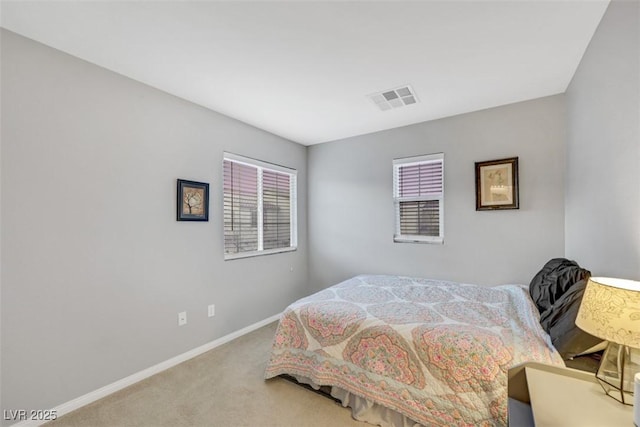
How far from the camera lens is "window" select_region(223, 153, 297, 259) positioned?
312 centimetres

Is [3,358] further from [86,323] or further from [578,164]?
[578,164]

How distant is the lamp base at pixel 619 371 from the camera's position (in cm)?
99

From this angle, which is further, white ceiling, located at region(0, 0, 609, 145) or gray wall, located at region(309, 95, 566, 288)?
gray wall, located at region(309, 95, 566, 288)

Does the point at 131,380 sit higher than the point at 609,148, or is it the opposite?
the point at 609,148

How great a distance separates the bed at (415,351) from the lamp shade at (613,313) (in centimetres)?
56

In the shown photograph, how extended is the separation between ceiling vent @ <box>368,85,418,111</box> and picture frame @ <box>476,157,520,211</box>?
105 cm

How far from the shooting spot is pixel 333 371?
6.37 feet

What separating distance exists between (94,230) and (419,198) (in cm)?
320

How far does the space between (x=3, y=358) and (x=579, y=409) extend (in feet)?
9.47

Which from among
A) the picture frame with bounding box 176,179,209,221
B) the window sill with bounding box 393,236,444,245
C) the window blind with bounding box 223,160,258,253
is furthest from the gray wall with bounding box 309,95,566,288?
the picture frame with bounding box 176,179,209,221

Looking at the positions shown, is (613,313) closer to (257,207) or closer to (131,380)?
(131,380)

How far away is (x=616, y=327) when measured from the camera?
3.02ft

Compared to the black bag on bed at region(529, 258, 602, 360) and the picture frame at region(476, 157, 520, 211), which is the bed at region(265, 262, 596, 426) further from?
the picture frame at region(476, 157, 520, 211)

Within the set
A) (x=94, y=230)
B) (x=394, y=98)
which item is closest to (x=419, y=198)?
(x=394, y=98)
